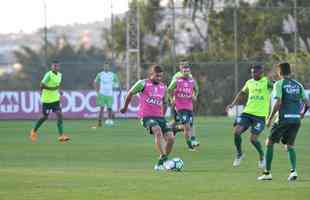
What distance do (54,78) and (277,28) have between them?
27.5 metres

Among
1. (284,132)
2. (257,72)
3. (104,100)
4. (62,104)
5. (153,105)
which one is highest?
(257,72)

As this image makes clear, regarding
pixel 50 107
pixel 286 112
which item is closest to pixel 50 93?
pixel 50 107

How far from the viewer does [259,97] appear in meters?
20.6

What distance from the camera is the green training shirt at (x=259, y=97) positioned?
20.5 meters

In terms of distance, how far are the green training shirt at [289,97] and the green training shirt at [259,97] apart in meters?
3.44

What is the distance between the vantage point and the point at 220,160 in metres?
21.6

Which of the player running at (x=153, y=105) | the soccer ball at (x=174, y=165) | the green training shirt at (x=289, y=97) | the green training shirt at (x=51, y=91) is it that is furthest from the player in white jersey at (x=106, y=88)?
the green training shirt at (x=289, y=97)

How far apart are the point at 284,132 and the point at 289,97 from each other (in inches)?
23.5

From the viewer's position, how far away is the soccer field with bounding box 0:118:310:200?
14.6 m

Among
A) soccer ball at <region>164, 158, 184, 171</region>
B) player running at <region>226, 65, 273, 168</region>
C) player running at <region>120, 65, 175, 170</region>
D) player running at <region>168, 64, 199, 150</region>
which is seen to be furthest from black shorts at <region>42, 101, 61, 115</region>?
soccer ball at <region>164, 158, 184, 171</region>

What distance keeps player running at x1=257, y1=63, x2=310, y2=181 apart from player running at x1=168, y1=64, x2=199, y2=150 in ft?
24.8

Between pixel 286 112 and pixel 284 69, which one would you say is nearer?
pixel 284 69

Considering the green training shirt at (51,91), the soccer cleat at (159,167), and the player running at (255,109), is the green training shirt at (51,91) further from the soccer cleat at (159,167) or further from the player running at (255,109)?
the soccer cleat at (159,167)

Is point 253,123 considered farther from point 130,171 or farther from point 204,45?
point 204,45
